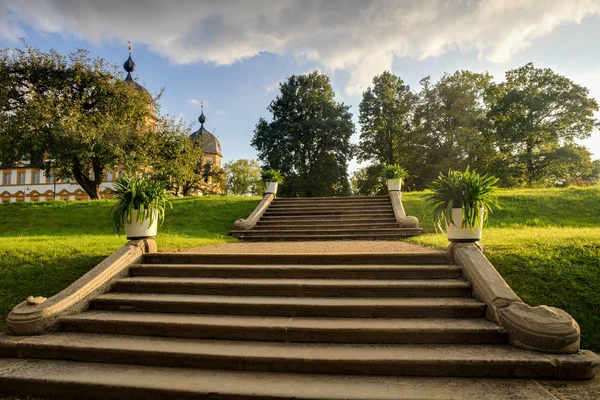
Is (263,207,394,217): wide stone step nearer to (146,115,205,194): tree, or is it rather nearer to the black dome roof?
(146,115,205,194): tree

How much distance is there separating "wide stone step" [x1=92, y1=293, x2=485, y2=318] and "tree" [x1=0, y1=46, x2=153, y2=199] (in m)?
15.5

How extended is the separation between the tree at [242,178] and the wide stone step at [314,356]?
46.6 m

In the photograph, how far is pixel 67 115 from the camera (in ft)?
54.9

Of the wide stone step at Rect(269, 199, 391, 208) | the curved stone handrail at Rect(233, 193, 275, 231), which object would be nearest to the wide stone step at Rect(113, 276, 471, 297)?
the curved stone handrail at Rect(233, 193, 275, 231)

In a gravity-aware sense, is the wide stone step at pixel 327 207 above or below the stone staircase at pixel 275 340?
above

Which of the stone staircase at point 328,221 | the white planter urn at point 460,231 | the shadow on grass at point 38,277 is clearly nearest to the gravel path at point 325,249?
the white planter urn at point 460,231

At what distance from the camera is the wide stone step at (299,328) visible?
3133 mm

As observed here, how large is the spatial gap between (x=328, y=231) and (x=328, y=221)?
3.33 ft

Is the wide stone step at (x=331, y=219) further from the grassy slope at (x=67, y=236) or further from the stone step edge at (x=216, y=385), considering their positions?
the stone step edge at (x=216, y=385)

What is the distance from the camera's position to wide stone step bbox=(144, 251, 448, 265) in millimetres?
4586

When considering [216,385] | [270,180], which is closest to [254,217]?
[270,180]

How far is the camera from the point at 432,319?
11.3 ft

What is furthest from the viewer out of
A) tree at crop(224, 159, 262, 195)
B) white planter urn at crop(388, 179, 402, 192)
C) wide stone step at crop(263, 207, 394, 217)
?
tree at crop(224, 159, 262, 195)

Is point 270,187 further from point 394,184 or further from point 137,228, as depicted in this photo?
point 137,228
